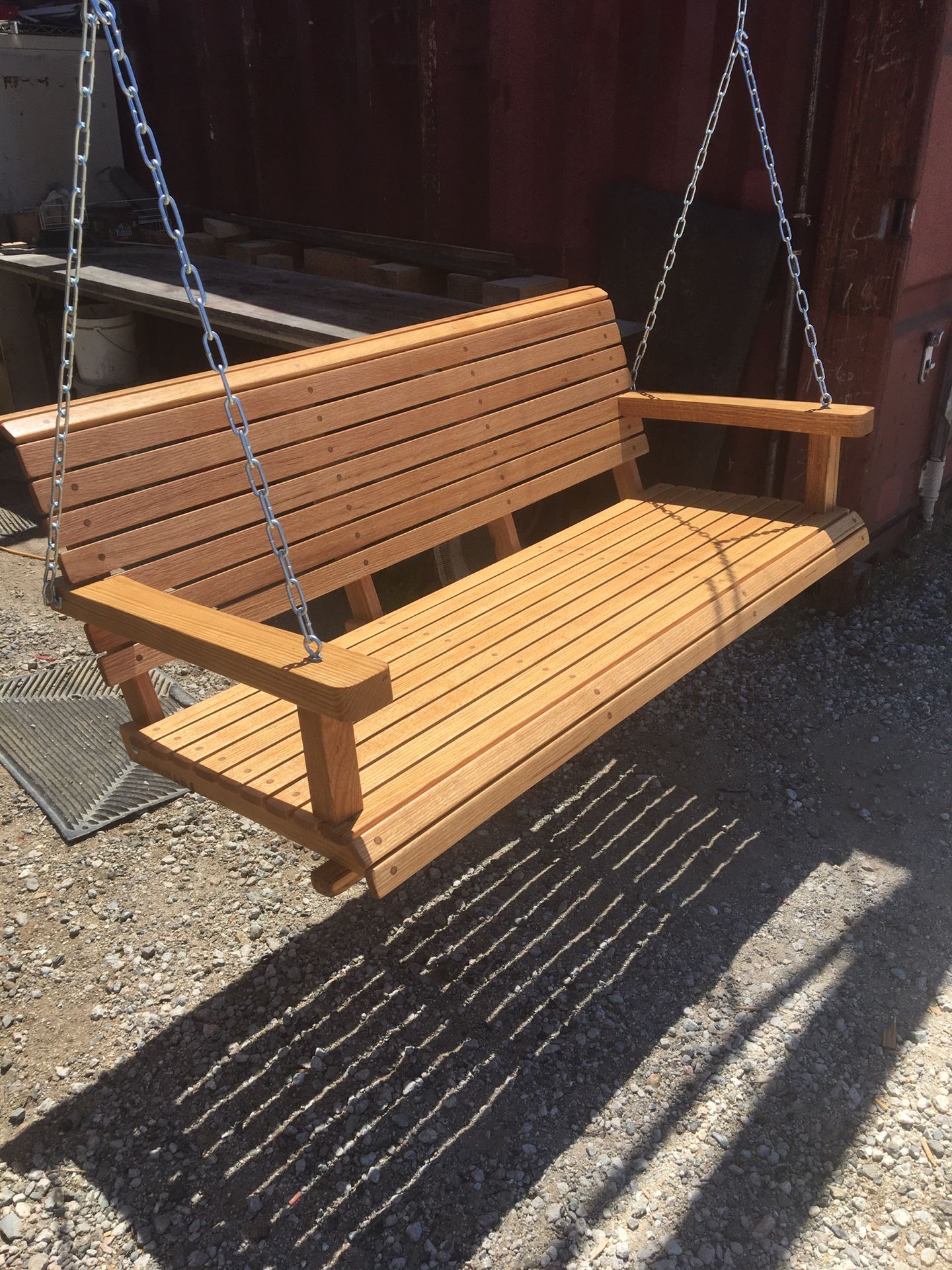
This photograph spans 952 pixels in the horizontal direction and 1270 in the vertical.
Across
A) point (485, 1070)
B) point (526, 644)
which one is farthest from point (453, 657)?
point (485, 1070)

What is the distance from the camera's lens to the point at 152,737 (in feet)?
7.88

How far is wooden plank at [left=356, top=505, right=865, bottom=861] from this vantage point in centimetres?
209

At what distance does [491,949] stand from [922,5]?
139 inches

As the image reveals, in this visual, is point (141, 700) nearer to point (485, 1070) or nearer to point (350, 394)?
point (350, 394)

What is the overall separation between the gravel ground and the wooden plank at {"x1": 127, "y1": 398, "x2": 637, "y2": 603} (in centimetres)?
101

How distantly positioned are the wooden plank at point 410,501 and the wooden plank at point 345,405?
15 cm

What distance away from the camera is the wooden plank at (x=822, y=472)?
3529 mm

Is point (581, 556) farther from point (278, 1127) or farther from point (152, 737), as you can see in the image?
point (278, 1127)

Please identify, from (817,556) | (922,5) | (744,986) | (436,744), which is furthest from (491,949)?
(922,5)

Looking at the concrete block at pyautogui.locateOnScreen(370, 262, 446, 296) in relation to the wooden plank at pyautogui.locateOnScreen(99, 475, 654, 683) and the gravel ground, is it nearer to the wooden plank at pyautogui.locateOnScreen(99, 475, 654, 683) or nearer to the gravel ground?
the wooden plank at pyautogui.locateOnScreen(99, 475, 654, 683)

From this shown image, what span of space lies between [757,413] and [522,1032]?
211 cm

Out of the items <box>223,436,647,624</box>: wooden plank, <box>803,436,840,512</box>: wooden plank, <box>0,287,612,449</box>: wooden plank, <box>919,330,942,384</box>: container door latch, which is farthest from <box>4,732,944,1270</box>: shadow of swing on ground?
<box>919,330,942,384</box>: container door latch

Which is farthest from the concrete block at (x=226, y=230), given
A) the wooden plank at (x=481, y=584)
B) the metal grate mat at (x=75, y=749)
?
the wooden plank at (x=481, y=584)

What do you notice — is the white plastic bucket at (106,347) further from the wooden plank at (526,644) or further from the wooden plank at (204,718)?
the wooden plank at (204,718)
